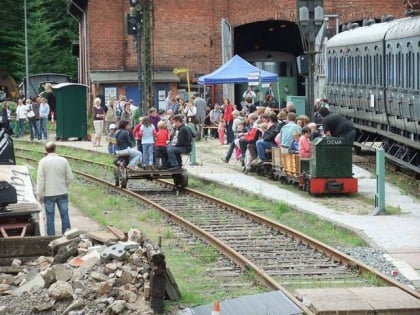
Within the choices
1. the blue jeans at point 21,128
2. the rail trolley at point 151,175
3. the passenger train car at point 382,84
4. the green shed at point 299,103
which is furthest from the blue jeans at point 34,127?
the rail trolley at point 151,175

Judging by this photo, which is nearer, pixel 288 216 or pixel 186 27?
pixel 288 216

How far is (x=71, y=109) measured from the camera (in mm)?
41062

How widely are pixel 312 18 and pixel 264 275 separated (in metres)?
12.3

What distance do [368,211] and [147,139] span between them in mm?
7658

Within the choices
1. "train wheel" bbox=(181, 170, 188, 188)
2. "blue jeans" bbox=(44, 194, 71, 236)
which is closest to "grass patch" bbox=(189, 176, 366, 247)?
"train wheel" bbox=(181, 170, 188, 188)

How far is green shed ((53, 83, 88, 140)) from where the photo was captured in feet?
135

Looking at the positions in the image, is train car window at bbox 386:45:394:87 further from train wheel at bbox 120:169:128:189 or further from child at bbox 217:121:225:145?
child at bbox 217:121:225:145

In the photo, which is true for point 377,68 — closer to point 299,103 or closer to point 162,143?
point 162,143

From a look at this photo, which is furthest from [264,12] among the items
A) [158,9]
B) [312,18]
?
[312,18]

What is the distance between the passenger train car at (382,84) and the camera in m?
24.1

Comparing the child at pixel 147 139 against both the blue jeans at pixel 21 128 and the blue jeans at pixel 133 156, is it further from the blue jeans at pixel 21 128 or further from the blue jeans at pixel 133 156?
the blue jeans at pixel 21 128

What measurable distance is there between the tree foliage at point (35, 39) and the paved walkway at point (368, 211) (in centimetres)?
3780

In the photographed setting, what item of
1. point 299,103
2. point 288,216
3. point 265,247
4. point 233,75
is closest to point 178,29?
point 233,75

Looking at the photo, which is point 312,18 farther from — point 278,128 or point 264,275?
point 264,275
